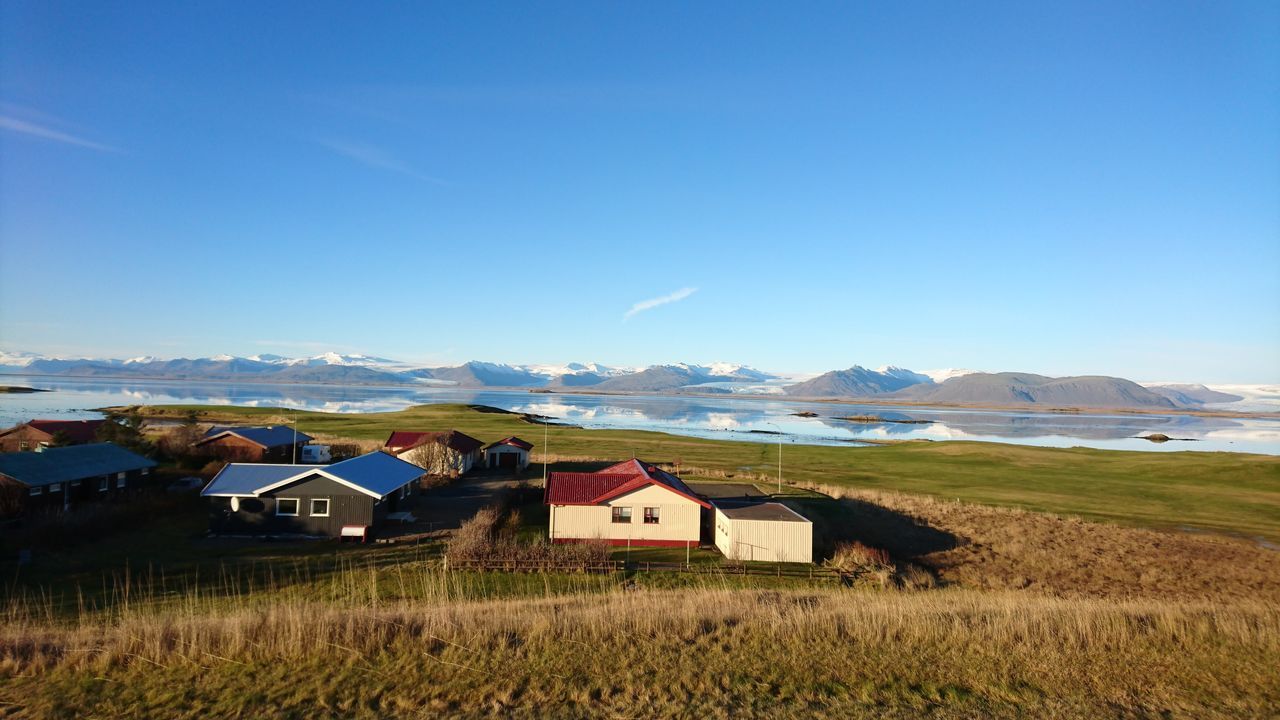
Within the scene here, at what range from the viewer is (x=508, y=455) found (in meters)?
54.6

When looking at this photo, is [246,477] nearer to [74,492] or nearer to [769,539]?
[74,492]

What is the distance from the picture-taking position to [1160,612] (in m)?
15.0

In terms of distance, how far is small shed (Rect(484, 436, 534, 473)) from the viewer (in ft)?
178

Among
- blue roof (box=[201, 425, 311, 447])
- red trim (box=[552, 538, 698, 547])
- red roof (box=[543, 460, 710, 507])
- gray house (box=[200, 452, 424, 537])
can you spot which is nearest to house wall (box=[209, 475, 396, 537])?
gray house (box=[200, 452, 424, 537])

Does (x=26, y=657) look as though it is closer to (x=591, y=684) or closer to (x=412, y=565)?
(x=591, y=684)

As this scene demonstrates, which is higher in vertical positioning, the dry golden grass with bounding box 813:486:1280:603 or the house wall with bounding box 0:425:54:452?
the house wall with bounding box 0:425:54:452

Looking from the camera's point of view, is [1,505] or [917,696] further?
[1,505]

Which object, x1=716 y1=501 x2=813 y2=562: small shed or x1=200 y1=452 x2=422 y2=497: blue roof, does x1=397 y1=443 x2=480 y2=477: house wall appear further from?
x1=716 y1=501 x2=813 y2=562: small shed

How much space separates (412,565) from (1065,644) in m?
20.4

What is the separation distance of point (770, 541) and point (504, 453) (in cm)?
3060

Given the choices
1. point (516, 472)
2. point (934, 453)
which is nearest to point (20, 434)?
point (516, 472)

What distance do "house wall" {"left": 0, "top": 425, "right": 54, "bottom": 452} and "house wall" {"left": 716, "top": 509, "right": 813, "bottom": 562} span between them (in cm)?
4861

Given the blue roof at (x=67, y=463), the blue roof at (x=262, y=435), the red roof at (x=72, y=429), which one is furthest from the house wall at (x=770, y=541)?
the red roof at (x=72, y=429)

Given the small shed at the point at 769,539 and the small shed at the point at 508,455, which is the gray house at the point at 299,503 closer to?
the small shed at the point at 769,539
